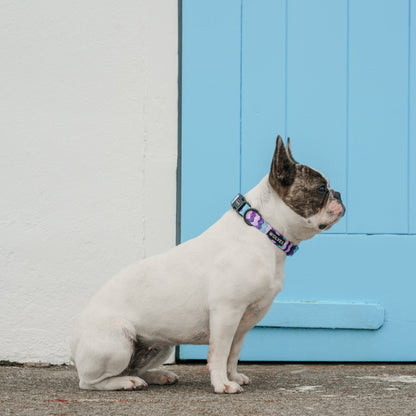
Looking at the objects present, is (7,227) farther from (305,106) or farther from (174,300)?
(305,106)

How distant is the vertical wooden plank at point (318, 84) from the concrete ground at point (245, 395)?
2.60 ft

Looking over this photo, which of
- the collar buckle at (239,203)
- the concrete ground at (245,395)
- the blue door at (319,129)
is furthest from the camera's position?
the blue door at (319,129)

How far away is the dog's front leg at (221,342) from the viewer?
99.7 inches

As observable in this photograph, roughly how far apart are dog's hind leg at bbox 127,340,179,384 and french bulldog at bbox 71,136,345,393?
0.22ft

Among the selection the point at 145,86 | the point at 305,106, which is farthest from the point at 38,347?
the point at 305,106

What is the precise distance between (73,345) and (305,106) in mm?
1603

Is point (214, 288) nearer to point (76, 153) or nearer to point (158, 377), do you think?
point (158, 377)

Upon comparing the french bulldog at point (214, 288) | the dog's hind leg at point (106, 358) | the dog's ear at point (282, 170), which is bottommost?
the dog's hind leg at point (106, 358)

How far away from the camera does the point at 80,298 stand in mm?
3434

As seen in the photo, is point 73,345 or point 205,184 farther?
point 205,184

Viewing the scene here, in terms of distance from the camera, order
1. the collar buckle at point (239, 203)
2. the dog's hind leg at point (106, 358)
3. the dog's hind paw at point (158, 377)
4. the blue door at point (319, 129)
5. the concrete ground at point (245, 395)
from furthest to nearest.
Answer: the blue door at point (319, 129), the dog's hind paw at point (158, 377), the collar buckle at point (239, 203), the dog's hind leg at point (106, 358), the concrete ground at point (245, 395)

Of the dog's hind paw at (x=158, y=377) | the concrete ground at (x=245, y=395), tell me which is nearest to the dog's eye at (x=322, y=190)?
the concrete ground at (x=245, y=395)

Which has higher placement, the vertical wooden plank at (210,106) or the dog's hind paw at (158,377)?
the vertical wooden plank at (210,106)

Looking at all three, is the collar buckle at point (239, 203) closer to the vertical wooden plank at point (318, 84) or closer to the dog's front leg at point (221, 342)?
the dog's front leg at point (221, 342)
